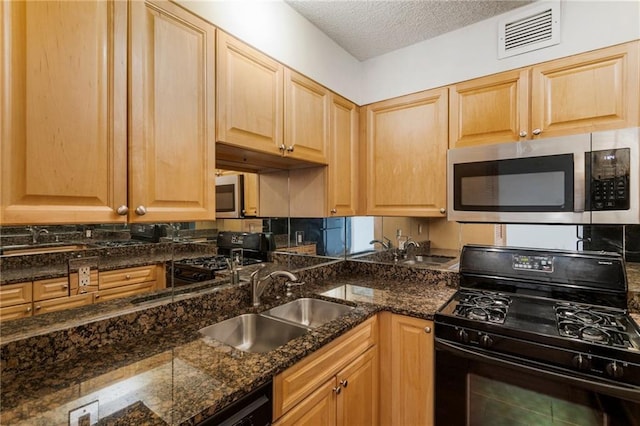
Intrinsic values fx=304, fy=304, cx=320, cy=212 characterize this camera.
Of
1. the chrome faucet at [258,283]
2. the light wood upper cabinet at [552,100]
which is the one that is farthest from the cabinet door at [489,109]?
the chrome faucet at [258,283]

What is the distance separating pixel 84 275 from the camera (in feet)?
3.82

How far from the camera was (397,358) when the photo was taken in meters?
1.65

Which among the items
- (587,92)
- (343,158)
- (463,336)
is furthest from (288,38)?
(463,336)

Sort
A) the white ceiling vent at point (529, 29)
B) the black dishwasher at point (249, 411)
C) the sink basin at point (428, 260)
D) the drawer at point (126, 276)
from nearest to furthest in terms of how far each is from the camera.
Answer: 1. the black dishwasher at point (249, 411)
2. the drawer at point (126, 276)
3. the white ceiling vent at point (529, 29)
4. the sink basin at point (428, 260)

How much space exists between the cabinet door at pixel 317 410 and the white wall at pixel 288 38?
1628 millimetres

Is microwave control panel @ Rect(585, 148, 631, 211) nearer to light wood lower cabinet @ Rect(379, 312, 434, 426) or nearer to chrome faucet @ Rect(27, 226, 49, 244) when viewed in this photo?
light wood lower cabinet @ Rect(379, 312, 434, 426)

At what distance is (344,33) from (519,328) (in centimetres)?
194

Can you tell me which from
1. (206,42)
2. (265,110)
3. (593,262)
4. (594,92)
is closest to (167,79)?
(206,42)

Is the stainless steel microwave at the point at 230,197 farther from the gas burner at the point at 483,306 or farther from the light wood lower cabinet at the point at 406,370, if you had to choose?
the gas burner at the point at 483,306

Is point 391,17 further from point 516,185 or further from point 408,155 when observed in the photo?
point 516,185

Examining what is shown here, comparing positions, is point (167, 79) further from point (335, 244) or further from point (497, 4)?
point (497, 4)

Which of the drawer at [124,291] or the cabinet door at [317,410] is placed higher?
the drawer at [124,291]

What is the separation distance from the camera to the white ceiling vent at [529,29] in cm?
162

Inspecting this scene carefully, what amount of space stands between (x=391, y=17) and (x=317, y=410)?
2.12 m
